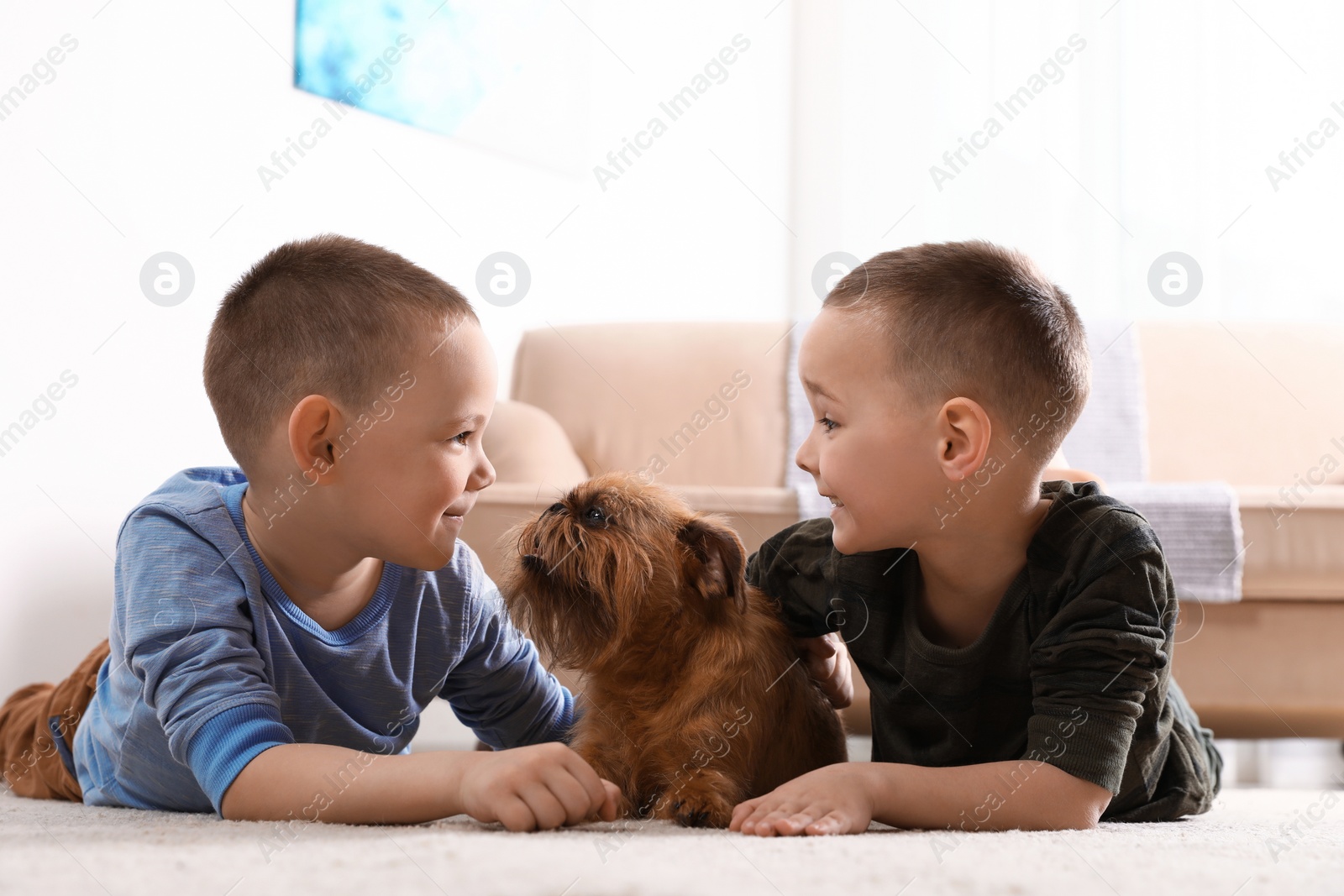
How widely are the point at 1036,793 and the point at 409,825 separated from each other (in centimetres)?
60

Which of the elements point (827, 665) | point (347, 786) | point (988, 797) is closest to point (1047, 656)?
point (988, 797)

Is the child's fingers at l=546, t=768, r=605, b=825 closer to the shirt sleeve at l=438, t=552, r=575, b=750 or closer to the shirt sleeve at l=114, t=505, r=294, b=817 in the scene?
the shirt sleeve at l=114, t=505, r=294, b=817

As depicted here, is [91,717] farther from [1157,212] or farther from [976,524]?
[1157,212]

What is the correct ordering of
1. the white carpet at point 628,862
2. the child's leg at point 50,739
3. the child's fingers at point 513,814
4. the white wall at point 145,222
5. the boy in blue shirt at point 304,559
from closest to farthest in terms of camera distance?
the white carpet at point 628,862, the child's fingers at point 513,814, the boy in blue shirt at point 304,559, the child's leg at point 50,739, the white wall at point 145,222

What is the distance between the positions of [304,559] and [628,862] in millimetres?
666

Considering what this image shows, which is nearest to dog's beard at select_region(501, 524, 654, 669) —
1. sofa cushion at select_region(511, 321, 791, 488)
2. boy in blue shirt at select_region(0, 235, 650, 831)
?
boy in blue shirt at select_region(0, 235, 650, 831)

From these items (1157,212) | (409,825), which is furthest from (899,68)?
(409,825)

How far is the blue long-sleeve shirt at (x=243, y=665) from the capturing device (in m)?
1.05

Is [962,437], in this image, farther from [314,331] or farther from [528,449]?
[528,449]

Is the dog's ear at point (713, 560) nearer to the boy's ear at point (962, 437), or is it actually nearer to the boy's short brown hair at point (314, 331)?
the boy's ear at point (962, 437)

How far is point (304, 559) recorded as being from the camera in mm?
1267

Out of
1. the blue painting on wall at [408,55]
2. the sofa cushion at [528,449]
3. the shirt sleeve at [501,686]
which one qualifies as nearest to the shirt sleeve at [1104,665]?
the shirt sleeve at [501,686]

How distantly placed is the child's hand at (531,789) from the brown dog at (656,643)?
0.48ft

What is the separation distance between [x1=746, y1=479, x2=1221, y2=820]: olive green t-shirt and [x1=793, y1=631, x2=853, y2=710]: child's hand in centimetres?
2
